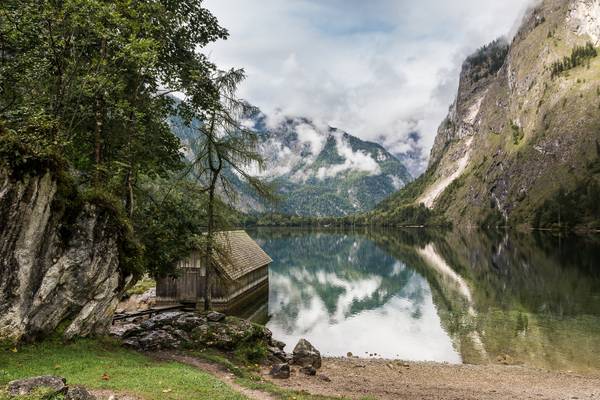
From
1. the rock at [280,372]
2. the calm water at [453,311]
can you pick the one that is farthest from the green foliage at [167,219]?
the calm water at [453,311]

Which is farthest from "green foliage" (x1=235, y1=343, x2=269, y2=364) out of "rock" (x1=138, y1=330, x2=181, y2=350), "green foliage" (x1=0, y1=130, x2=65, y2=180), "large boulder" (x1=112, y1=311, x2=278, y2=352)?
"green foliage" (x1=0, y1=130, x2=65, y2=180)

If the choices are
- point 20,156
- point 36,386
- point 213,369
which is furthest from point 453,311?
point 36,386

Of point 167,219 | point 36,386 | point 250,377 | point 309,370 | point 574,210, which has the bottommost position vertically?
point 309,370

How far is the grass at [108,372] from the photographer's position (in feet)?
45.1

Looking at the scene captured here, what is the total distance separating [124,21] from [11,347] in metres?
14.2

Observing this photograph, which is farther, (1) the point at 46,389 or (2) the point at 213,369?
(2) the point at 213,369

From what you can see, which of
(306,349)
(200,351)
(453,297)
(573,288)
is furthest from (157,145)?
(573,288)

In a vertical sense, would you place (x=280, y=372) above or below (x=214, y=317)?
below

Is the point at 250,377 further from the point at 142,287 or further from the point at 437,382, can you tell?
the point at 142,287

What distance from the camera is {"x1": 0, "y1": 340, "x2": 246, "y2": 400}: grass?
13750 mm

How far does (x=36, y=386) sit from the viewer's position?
35.0 ft

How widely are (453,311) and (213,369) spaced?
108 ft

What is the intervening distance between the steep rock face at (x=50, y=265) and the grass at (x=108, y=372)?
1086 mm

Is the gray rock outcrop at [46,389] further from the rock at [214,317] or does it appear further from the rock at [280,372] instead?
the rock at [214,317]
